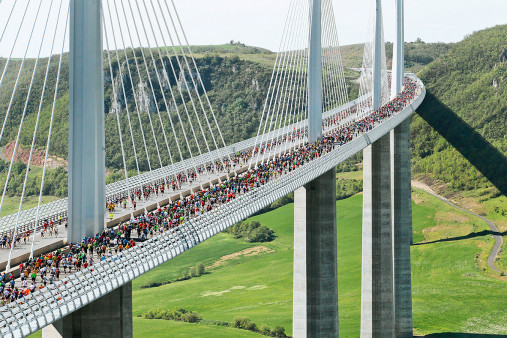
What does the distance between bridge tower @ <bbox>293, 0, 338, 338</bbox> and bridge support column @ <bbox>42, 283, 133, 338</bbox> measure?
15.2m

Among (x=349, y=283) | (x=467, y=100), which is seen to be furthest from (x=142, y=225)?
(x=467, y=100)


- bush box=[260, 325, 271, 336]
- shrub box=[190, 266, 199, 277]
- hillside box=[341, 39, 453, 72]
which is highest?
hillside box=[341, 39, 453, 72]

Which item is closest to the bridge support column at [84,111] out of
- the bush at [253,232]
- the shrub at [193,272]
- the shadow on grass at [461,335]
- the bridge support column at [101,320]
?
the bridge support column at [101,320]

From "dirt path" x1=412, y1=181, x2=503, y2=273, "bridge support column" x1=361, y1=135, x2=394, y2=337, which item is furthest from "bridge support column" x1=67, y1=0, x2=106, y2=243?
"dirt path" x1=412, y1=181, x2=503, y2=273

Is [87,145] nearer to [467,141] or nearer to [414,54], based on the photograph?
[467,141]

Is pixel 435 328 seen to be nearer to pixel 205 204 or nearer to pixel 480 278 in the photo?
pixel 480 278

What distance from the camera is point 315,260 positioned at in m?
32.9

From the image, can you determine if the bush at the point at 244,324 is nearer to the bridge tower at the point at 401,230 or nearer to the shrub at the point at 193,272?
the bridge tower at the point at 401,230

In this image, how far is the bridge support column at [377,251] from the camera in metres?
45.8

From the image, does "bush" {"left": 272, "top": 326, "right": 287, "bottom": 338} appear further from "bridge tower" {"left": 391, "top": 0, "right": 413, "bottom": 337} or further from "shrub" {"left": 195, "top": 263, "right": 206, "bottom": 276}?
"shrub" {"left": 195, "top": 263, "right": 206, "bottom": 276}

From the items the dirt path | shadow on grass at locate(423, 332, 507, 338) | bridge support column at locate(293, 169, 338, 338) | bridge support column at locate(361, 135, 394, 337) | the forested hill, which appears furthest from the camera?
the forested hill

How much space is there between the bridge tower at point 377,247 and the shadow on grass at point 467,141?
3526cm

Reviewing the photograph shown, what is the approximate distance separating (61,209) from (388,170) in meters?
30.3

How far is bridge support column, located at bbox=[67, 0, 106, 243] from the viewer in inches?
705
